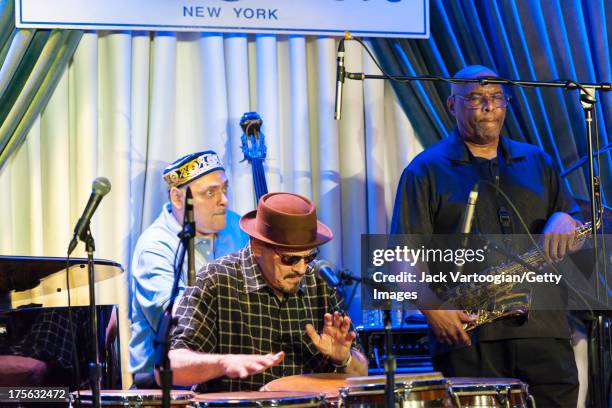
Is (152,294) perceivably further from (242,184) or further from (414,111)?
(414,111)

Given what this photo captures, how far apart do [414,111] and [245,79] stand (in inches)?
40.6

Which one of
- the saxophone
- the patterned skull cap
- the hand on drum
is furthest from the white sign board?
the hand on drum

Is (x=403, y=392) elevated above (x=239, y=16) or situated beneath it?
situated beneath

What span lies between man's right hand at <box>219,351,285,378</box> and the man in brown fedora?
0.23 m

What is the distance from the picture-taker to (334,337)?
4082mm

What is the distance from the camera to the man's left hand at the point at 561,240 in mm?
4793

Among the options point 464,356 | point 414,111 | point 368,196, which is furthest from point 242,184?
point 464,356

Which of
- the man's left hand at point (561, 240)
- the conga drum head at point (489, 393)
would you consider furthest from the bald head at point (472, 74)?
the conga drum head at point (489, 393)

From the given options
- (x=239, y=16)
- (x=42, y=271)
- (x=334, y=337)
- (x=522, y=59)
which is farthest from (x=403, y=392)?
(x=522, y=59)

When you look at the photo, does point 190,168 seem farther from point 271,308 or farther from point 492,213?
point 492,213

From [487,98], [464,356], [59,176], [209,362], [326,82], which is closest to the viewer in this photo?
[209,362]

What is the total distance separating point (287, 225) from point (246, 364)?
696 millimetres

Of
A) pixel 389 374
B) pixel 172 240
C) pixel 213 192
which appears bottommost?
pixel 389 374

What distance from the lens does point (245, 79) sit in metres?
5.84
